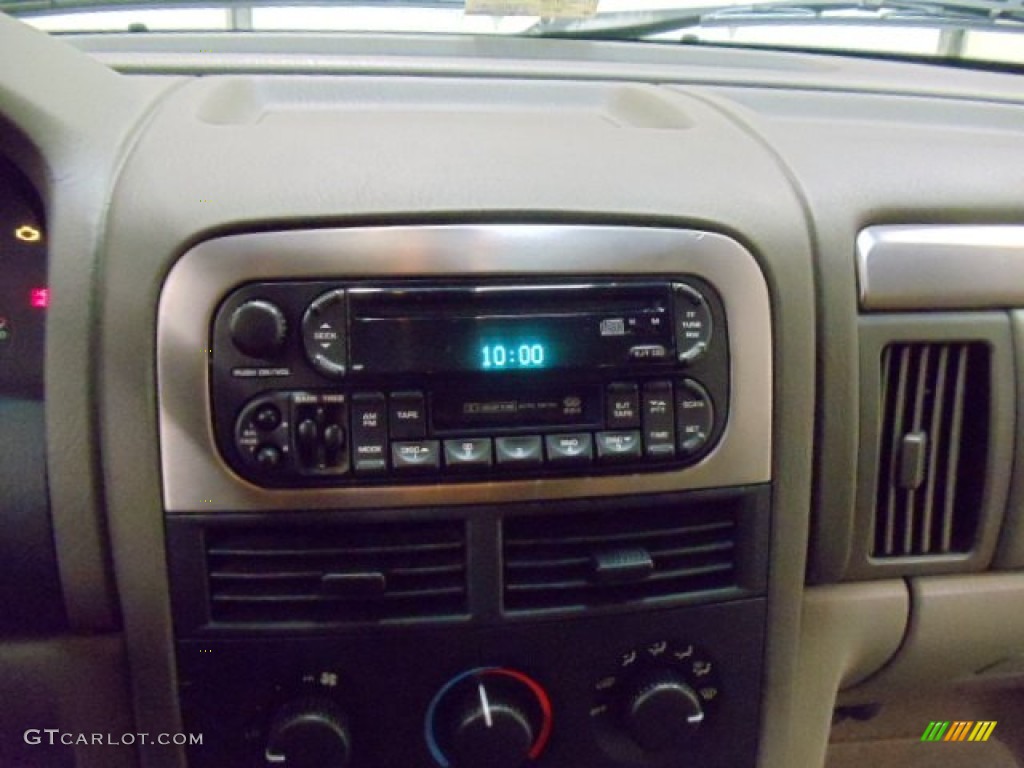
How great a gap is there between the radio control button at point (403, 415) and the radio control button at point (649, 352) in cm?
18

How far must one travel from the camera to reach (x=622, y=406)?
29.2 inches

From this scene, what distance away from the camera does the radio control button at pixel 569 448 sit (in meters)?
0.73

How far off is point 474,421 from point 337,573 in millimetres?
164

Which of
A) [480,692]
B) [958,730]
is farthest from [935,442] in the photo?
[958,730]

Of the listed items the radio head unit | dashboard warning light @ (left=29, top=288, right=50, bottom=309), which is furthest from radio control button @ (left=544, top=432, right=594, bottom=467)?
dashboard warning light @ (left=29, top=288, right=50, bottom=309)

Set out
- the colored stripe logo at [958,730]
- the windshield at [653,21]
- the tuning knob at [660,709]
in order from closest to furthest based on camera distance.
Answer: the tuning knob at [660,709], the windshield at [653,21], the colored stripe logo at [958,730]

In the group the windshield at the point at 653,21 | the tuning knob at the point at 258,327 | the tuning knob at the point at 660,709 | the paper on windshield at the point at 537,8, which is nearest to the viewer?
the tuning knob at the point at 258,327

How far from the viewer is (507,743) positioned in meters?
0.78

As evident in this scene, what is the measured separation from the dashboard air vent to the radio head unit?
21 centimetres

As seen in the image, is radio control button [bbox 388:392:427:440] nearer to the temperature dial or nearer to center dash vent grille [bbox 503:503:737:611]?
center dash vent grille [bbox 503:503:737:611]

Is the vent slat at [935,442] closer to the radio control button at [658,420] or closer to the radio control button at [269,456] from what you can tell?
the radio control button at [658,420]

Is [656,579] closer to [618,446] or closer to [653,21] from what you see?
→ [618,446]

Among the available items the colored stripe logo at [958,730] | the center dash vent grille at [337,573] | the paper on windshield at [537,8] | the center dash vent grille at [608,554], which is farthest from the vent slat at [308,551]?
the colored stripe logo at [958,730]

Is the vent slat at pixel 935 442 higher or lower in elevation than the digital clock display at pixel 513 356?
lower
